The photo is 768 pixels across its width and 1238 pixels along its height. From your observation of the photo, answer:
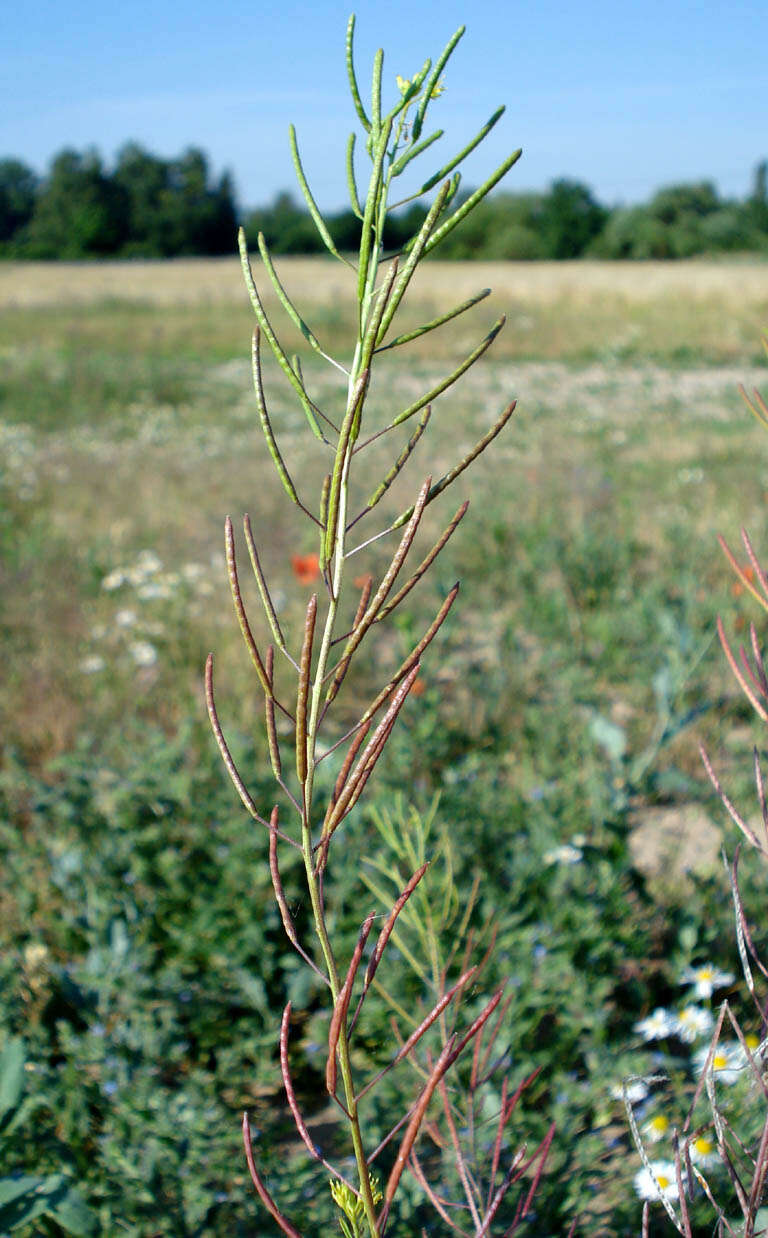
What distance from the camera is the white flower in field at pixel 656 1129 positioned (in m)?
1.43

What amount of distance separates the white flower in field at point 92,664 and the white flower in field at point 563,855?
190 cm

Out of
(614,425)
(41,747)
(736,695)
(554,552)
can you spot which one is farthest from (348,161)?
(614,425)

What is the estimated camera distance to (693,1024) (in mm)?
1670

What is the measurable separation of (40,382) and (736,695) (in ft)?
31.5

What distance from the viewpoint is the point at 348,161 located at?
544mm

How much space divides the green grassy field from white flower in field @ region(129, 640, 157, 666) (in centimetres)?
1

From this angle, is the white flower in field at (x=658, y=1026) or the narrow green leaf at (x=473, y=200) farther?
the white flower in field at (x=658, y=1026)

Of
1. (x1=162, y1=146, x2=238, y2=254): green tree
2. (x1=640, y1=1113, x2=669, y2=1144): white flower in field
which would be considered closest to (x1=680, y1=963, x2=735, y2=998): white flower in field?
(x1=640, y1=1113, x2=669, y2=1144): white flower in field

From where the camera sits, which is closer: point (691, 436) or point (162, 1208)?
point (162, 1208)

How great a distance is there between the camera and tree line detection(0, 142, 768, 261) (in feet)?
145

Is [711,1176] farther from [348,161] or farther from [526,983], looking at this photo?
[348,161]

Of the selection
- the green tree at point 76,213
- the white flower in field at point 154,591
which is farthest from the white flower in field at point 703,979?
the green tree at point 76,213

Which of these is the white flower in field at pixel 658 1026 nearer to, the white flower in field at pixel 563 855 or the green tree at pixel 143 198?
the white flower in field at pixel 563 855

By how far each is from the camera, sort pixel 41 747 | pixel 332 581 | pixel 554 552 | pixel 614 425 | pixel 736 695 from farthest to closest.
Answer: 1. pixel 614 425
2. pixel 554 552
3. pixel 736 695
4. pixel 41 747
5. pixel 332 581
